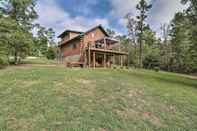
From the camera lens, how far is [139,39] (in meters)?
32.3

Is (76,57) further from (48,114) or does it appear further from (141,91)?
(48,114)

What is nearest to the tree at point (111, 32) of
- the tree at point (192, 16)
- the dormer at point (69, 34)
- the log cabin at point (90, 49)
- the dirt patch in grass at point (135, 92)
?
the log cabin at point (90, 49)

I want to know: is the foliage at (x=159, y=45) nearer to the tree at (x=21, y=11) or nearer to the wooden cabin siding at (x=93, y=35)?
the wooden cabin siding at (x=93, y=35)

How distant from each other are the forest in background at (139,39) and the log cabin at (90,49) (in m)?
3.47

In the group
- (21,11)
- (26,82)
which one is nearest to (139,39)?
(21,11)

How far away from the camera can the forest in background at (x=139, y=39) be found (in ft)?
52.2

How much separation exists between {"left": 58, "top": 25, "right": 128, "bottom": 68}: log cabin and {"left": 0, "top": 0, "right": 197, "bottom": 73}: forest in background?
137 inches

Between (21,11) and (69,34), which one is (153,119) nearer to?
(21,11)

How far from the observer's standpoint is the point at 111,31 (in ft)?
165

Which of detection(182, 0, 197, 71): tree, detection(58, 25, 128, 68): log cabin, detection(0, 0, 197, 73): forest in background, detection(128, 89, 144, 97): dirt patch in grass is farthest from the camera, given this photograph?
detection(58, 25, 128, 68): log cabin

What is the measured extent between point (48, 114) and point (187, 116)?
220 inches

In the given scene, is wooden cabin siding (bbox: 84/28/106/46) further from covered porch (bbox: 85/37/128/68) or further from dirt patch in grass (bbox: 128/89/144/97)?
dirt patch in grass (bbox: 128/89/144/97)

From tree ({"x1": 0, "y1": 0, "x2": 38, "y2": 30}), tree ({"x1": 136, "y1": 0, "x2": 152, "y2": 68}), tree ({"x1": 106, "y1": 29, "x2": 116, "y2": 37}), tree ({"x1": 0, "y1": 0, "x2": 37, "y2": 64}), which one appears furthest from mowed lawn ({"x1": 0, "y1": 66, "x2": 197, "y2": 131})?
tree ({"x1": 106, "y1": 29, "x2": 116, "y2": 37})

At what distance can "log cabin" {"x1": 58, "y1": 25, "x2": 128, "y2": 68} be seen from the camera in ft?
69.6
